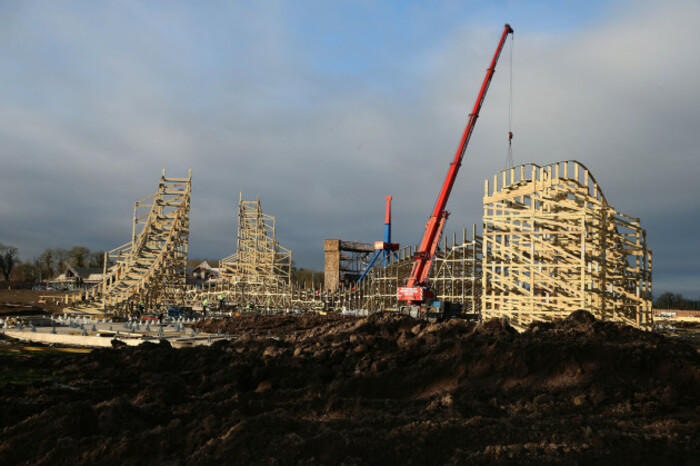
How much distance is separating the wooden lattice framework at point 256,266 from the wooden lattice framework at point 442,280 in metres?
5.52

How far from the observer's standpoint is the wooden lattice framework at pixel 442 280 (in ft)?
106

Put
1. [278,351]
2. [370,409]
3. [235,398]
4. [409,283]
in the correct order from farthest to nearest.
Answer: [409,283] → [278,351] → [235,398] → [370,409]

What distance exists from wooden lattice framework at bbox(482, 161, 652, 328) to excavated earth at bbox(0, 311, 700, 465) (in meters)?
4.87

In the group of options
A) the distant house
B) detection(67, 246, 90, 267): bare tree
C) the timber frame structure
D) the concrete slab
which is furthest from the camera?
detection(67, 246, 90, 267): bare tree

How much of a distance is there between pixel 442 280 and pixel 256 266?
72.3 feet

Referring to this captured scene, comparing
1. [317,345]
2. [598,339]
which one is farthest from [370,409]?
[598,339]

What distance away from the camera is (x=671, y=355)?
1164cm

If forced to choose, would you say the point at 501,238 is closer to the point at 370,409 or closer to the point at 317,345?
the point at 317,345

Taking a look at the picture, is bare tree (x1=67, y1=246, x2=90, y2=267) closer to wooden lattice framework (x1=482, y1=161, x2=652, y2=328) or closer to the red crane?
the red crane

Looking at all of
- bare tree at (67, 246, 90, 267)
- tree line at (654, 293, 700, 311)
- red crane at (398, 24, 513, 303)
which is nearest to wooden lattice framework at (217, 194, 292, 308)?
red crane at (398, 24, 513, 303)

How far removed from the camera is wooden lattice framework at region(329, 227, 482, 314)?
32250mm

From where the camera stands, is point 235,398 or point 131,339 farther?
point 131,339

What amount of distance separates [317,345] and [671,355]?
869cm

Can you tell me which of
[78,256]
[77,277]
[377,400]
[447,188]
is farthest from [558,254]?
[78,256]
